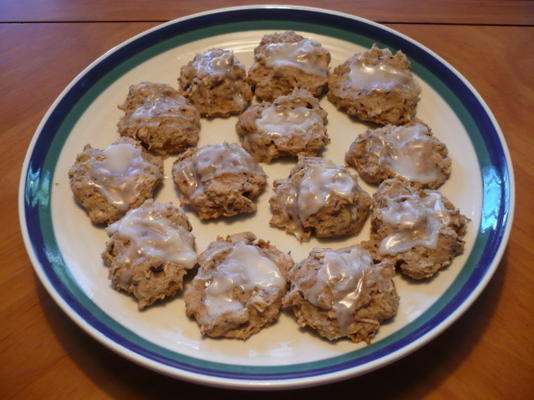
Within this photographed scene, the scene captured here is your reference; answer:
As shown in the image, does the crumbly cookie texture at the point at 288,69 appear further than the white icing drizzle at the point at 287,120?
Yes

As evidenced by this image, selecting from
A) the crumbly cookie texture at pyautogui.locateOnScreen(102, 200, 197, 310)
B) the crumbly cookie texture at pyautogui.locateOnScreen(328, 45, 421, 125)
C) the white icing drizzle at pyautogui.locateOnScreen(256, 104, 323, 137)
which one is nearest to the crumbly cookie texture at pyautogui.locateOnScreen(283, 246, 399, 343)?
the crumbly cookie texture at pyautogui.locateOnScreen(102, 200, 197, 310)

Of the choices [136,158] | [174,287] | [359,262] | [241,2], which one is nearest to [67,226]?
[136,158]

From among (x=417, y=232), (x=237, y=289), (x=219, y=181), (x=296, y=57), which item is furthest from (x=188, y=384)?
(x=296, y=57)

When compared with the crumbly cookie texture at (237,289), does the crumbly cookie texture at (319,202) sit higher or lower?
higher

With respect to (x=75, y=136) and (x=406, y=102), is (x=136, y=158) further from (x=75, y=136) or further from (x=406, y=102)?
(x=406, y=102)

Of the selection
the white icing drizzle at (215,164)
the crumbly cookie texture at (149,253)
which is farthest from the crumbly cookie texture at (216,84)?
the crumbly cookie texture at (149,253)

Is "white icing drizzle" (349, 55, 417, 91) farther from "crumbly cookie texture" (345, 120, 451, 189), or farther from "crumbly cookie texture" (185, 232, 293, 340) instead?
"crumbly cookie texture" (185, 232, 293, 340)

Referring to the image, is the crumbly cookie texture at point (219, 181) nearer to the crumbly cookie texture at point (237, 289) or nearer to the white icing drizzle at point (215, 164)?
the white icing drizzle at point (215, 164)

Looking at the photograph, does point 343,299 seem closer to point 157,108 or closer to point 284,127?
point 284,127

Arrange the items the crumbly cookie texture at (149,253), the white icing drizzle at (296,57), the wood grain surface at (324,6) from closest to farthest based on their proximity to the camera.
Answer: the crumbly cookie texture at (149,253) < the white icing drizzle at (296,57) < the wood grain surface at (324,6)
